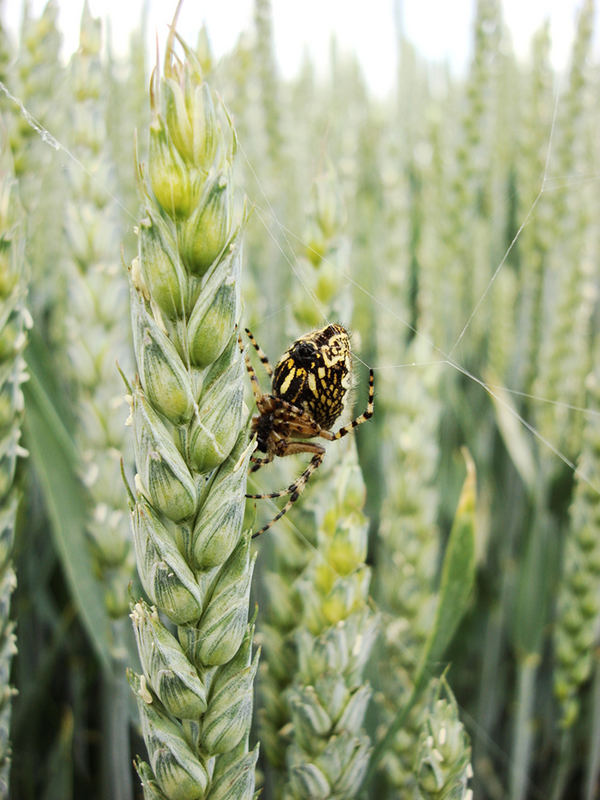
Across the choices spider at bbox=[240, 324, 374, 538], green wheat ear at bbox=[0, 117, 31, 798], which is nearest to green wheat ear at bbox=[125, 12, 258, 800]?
green wheat ear at bbox=[0, 117, 31, 798]

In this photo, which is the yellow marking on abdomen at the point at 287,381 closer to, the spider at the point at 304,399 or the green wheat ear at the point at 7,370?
the spider at the point at 304,399

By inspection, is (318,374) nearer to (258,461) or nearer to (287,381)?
(287,381)

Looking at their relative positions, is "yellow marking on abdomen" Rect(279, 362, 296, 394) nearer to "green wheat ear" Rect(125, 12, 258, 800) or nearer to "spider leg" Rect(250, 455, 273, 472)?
"spider leg" Rect(250, 455, 273, 472)

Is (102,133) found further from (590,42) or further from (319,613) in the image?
(590,42)

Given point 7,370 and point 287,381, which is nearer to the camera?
point 7,370

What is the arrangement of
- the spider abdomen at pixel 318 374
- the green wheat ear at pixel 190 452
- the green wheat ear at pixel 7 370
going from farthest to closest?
the spider abdomen at pixel 318 374 → the green wheat ear at pixel 7 370 → the green wheat ear at pixel 190 452

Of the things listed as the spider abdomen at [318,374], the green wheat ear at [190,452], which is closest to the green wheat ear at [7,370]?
the green wheat ear at [190,452]

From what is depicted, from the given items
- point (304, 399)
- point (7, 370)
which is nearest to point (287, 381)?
point (304, 399)
